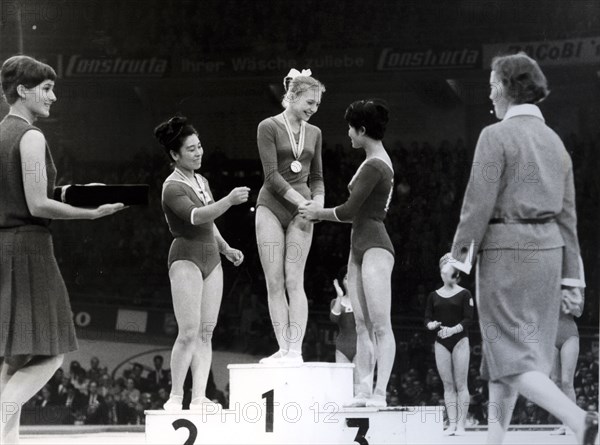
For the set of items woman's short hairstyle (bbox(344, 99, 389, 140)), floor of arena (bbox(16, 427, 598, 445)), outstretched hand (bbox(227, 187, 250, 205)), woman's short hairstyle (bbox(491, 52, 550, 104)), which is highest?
woman's short hairstyle (bbox(344, 99, 389, 140))

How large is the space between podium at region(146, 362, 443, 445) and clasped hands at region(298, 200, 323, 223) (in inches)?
31.1

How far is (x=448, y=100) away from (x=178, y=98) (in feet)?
7.06

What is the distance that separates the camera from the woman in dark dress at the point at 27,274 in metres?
4.73

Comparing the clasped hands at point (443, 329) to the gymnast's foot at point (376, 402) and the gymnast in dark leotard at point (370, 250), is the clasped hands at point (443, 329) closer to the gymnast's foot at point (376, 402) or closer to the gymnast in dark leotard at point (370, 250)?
the gymnast in dark leotard at point (370, 250)

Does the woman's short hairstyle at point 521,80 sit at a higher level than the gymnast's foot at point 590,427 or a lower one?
higher

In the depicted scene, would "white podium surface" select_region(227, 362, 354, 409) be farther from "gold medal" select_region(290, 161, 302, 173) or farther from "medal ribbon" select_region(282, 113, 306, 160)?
"medal ribbon" select_region(282, 113, 306, 160)

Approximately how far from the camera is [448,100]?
9023 mm

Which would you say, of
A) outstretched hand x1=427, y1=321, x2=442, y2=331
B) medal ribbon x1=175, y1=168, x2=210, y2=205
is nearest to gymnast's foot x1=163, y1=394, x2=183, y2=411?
medal ribbon x1=175, y1=168, x2=210, y2=205

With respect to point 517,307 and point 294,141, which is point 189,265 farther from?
point 517,307

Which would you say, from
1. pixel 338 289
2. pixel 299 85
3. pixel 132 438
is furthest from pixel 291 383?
pixel 338 289

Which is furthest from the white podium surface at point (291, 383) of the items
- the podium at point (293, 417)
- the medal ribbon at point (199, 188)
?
the medal ribbon at point (199, 188)

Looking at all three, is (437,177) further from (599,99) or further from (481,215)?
(481,215)

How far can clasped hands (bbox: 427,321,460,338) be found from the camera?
312 inches

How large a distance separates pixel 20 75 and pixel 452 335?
404cm
